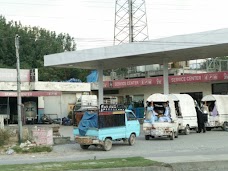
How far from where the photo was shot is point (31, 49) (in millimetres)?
76438

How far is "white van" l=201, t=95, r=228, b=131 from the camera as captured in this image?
30.4 metres

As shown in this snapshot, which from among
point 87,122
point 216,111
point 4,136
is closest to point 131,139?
point 87,122

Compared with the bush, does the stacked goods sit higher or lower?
higher

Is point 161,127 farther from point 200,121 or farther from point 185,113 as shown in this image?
point 200,121

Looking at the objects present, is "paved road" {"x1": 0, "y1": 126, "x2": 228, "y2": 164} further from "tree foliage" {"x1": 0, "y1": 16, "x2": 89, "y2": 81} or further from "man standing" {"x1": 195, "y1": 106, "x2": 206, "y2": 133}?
"tree foliage" {"x1": 0, "y1": 16, "x2": 89, "y2": 81}

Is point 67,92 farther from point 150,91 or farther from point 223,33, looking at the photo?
point 223,33

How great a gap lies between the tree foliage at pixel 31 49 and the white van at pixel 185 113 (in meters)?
47.2

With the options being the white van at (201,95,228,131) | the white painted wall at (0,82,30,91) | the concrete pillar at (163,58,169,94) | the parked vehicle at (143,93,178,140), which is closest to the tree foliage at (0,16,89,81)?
the white painted wall at (0,82,30,91)

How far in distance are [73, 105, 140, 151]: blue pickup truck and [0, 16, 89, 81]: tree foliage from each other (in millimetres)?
51962

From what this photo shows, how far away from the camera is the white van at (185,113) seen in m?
26.9

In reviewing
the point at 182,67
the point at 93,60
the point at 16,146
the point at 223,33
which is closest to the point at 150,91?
the point at 182,67

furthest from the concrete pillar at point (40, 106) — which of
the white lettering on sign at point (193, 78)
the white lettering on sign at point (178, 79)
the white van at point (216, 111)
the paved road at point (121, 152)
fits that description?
the paved road at point (121, 152)

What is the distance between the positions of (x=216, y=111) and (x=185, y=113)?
419cm

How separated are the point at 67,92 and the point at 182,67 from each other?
1303 cm
